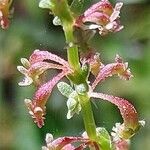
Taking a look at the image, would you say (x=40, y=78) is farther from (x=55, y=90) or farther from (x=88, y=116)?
(x=55, y=90)

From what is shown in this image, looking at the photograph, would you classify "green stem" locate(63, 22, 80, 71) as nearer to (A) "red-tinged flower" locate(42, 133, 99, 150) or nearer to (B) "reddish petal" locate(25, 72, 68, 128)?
(B) "reddish petal" locate(25, 72, 68, 128)

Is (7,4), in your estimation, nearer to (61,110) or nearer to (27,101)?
(27,101)

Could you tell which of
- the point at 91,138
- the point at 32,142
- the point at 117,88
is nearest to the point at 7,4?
the point at 91,138

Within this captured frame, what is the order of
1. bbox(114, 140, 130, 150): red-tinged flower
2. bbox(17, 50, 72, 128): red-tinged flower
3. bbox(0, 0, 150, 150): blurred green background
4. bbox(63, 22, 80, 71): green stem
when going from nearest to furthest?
1. bbox(63, 22, 80, 71): green stem
2. bbox(17, 50, 72, 128): red-tinged flower
3. bbox(114, 140, 130, 150): red-tinged flower
4. bbox(0, 0, 150, 150): blurred green background

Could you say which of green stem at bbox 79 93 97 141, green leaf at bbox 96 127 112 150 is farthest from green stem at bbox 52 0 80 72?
green leaf at bbox 96 127 112 150

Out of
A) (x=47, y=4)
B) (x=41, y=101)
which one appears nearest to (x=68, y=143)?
(x=41, y=101)

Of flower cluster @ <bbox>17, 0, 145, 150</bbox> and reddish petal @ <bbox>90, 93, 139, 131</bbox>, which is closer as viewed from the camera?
flower cluster @ <bbox>17, 0, 145, 150</bbox>
